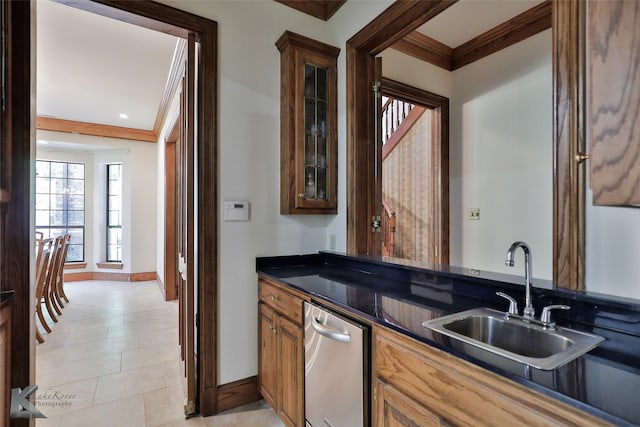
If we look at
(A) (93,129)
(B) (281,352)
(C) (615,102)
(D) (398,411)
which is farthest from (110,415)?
(A) (93,129)

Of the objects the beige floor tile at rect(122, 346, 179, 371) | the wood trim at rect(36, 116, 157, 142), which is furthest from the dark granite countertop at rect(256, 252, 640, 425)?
the wood trim at rect(36, 116, 157, 142)

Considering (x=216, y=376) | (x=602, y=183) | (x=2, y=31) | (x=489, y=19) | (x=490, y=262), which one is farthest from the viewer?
(x=490, y=262)

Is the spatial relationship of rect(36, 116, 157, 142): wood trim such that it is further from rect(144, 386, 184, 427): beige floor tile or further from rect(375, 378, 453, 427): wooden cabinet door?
rect(375, 378, 453, 427): wooden cabinet door

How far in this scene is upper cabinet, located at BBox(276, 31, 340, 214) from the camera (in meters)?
2.22

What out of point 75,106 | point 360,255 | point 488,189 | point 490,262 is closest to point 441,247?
point 490,262

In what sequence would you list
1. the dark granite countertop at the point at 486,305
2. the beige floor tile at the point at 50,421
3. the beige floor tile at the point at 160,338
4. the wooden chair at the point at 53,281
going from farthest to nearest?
the wooden chair at the point at 53,281 < the beige floor tile at the point at 160,338 < the beige floor tile at the point at 50,421 < the dark granite countertop at the point at 486,305

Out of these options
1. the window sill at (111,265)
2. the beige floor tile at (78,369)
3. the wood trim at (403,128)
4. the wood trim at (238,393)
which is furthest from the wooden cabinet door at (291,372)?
the window sill at (111,265)

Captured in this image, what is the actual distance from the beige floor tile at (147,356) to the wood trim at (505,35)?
4.02 metres

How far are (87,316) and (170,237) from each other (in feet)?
4.60

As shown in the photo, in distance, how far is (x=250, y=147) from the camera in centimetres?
218

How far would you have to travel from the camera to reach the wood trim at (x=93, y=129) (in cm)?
509

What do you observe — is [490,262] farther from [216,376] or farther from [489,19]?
[216,376]

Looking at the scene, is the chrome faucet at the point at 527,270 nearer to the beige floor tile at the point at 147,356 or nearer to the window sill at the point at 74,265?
the beige floor tile at the point at 147,356

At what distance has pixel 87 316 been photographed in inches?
154
